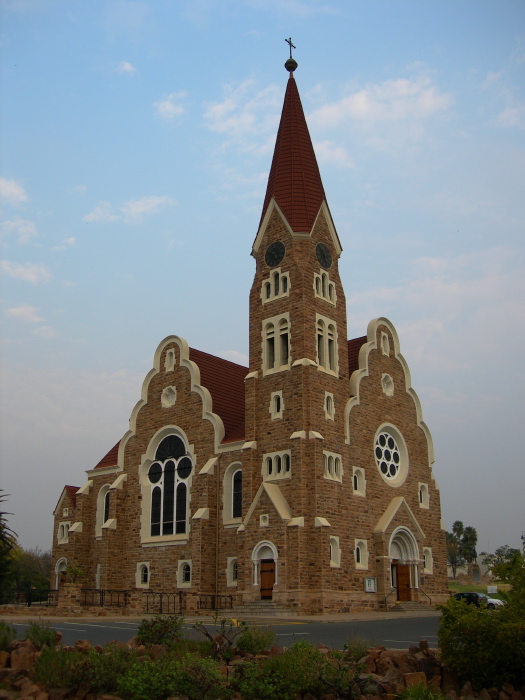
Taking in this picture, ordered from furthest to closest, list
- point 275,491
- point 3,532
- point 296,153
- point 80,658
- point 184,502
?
point 296,153 < point 184,502 < point 275,491 < point 3,532 < point 80,658

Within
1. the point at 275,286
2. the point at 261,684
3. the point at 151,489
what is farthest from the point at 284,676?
the point at 151,489

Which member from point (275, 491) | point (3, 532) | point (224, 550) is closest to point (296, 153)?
point (275, 491)

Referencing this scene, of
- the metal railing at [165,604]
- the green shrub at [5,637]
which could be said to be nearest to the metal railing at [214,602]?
the metal railing at [165,604]

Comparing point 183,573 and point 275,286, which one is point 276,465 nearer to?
point 183,573

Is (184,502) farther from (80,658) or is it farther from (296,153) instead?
(80,658)

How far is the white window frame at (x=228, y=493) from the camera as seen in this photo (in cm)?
3581

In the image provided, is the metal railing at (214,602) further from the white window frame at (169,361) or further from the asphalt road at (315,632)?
the white window frame at (169,361)

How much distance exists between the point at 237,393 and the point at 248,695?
31452mm

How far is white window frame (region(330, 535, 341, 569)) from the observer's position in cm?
3262

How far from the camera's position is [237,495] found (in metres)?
36.1

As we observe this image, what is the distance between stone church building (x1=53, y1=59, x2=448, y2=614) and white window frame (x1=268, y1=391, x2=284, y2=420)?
0.07 meters

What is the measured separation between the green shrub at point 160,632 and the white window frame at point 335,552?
64.8 feet

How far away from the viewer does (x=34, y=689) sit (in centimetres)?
1057

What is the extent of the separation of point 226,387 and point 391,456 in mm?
9741
